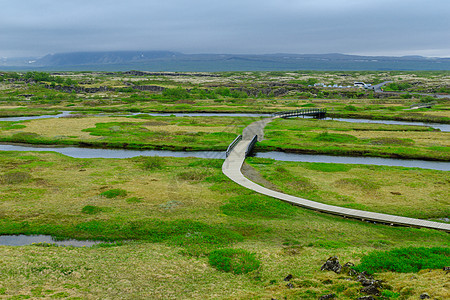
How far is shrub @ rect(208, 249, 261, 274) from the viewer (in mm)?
21953

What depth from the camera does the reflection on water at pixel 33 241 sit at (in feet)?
88.9

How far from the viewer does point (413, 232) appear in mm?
28094

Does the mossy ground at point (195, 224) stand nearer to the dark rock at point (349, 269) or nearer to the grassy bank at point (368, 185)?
the grassy bank at point (368, 185)

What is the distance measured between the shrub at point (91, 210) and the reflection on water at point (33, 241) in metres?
4.54

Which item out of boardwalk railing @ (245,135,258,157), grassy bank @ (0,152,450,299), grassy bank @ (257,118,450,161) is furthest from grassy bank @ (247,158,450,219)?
grassy bank @ (257,118,450,161)

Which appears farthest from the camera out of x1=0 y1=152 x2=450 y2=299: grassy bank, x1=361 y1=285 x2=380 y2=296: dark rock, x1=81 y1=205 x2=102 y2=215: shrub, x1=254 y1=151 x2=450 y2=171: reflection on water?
x1=254 y1=151 x2=450 y2=171: reflection on water

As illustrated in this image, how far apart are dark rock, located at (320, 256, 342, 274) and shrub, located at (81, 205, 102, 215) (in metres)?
22.3

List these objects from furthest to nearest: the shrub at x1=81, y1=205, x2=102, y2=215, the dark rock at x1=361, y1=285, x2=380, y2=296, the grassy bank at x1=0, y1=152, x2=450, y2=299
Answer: the shrub at x1=81, y1=205, x2=102, y2=215, the grassy bank at x1=0, y1=152, x2=450, y2=299, the dark rock at x1=361, y1=285, x2=380, y2=296

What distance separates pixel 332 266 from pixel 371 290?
11.8 ft

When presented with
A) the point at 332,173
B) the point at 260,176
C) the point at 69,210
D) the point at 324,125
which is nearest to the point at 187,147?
the point at 260,176

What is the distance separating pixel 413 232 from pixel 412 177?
62.1 feet

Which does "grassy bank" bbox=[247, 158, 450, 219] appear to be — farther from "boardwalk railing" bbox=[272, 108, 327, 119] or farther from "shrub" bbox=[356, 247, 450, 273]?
"boardwalk railing" bbox=[272, 108, 327, 119]

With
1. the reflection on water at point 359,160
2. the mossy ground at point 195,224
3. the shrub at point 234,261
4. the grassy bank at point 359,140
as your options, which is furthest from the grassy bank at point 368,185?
the shrub at point 234,261

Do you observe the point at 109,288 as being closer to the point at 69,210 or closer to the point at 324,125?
the point at 69,210
